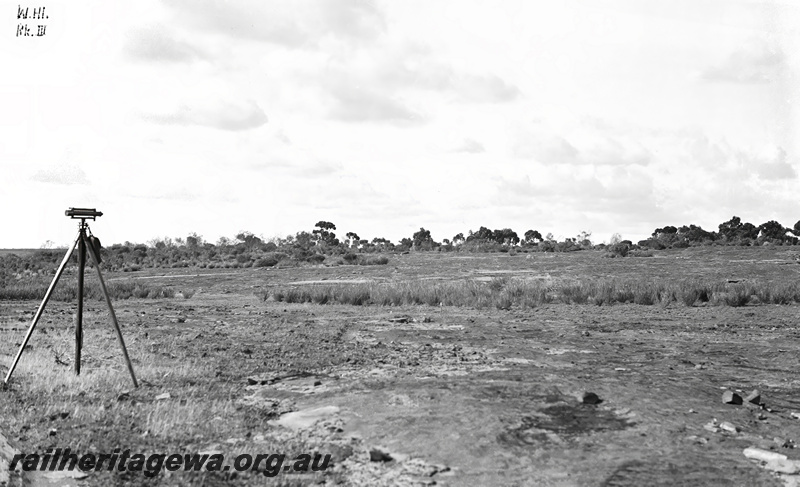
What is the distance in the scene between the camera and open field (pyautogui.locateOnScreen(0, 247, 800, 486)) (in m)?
6.41

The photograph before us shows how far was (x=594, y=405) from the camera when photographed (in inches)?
319

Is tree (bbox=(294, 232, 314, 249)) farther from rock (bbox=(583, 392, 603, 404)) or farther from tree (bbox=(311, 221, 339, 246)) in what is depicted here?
rock (bbox=(583, 392, 603, 404))

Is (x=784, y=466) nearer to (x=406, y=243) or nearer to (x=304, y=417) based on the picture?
(x=304, y=417)

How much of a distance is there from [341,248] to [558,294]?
49097 mm

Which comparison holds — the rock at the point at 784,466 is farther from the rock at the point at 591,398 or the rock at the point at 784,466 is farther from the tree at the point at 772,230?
the tree at the point at 772,230

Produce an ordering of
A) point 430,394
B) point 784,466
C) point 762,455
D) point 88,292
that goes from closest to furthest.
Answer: point 784,466
point 762,455
point 430,394
point 88,292

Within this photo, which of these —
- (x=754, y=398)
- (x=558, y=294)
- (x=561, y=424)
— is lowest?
(x=561, y=424)

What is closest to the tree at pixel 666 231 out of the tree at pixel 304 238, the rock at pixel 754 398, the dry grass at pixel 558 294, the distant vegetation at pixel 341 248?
the distant vegetation at pixel 341 248

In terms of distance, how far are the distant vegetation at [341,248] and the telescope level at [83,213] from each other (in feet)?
82.2

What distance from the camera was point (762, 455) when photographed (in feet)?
21.1

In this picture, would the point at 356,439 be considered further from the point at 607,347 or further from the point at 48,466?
the point at 607,347

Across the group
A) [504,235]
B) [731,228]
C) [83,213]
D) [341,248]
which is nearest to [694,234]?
[731,228]

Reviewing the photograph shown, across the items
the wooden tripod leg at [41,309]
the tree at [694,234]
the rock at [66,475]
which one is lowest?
the rock at [66,475]

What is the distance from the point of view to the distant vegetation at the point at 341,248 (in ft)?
160
